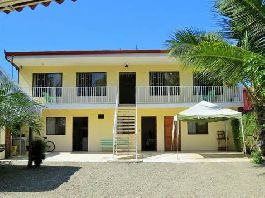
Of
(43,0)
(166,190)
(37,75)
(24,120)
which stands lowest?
(166,190)

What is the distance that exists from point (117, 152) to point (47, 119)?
6968mm

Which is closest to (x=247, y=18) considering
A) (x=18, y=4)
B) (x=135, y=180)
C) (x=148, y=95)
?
(x=135, y=180)

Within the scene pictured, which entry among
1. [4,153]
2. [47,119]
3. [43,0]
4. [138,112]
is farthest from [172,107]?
[43,0]

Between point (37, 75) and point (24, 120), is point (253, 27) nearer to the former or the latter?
point (24, 120)

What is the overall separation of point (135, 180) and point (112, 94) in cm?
1283

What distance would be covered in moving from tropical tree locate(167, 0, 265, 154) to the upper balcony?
6.33m

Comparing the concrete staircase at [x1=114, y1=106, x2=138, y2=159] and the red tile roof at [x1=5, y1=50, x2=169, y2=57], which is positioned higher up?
the red tile roof at [x1=5, y1=50, x2=169, y2=57]

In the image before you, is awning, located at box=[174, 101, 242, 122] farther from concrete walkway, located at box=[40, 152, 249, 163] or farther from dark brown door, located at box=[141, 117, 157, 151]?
dark brown door, located at box=[141, 117, 157, 151]

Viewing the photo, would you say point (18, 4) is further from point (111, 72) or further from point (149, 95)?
point (111, 72)

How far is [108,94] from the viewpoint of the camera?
2495cm

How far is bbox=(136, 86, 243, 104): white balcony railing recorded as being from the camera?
24.3m

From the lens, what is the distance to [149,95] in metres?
24.8

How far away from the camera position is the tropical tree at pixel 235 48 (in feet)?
42.2

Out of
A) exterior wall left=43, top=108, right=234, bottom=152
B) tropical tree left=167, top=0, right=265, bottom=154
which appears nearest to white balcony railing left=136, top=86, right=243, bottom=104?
exterior wall left=43, top=108, right=234, bottom=152
